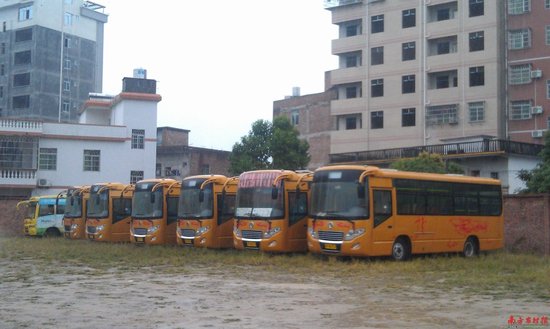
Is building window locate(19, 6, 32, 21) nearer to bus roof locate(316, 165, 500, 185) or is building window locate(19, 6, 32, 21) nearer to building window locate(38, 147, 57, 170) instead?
building window locate(38, 147, 57, 170)

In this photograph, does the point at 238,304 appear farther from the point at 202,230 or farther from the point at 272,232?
the point at 202,230

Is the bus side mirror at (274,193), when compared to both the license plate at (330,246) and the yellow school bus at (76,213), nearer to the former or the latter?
the license plate at (330,246)

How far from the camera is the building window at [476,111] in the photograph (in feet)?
162

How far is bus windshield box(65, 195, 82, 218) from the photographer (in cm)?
3281

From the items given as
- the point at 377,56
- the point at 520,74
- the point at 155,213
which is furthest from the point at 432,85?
the point at 155,213

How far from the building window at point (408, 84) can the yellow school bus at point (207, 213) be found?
31.2 m

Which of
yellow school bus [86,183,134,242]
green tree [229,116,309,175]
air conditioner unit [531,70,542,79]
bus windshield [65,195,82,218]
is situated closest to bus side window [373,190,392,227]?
yellow school bus [86,183,134,242]

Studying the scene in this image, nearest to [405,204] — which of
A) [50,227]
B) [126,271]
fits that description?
[126,271]

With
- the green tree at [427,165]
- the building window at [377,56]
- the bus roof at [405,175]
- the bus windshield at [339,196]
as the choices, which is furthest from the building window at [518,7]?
the bus windshield at [339,196]

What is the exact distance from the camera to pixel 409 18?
5331cm

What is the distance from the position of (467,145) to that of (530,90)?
23.0 ft

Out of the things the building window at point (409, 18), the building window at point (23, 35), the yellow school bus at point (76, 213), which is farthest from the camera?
the building window at point (23, 35)

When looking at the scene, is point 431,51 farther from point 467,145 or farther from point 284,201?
point 284,201

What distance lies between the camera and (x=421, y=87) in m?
52.2
